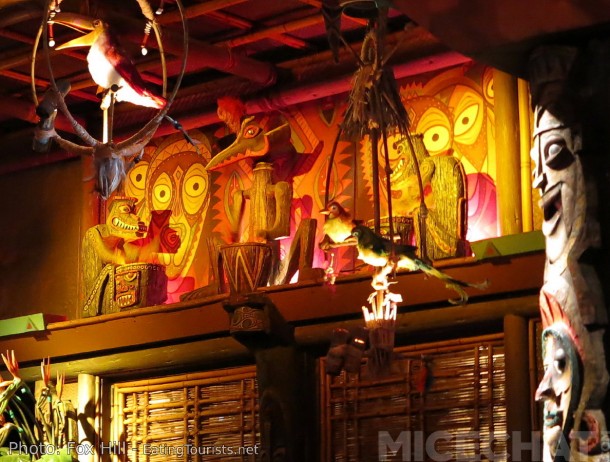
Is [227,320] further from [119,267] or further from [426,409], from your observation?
[426,409]

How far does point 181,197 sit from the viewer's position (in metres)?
7.14

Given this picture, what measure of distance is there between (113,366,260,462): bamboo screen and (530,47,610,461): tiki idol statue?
11.7ft

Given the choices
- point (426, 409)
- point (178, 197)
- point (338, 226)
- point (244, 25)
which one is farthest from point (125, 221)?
point (338, 226)

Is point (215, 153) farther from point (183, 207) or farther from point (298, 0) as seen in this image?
point (298, 0)

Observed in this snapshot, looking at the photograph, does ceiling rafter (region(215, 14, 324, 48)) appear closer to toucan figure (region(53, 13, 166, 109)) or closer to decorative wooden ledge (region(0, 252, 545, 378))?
decorative wooden ledge (region(0, 252, 545, 378))

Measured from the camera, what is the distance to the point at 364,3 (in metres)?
3.69

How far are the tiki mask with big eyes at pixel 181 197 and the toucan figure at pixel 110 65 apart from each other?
7.42 feet

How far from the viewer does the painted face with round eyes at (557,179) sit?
2902 millimetres

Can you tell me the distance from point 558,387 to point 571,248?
0.95ft

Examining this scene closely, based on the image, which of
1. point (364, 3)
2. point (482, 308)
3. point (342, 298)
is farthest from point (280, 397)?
point (364, 3)

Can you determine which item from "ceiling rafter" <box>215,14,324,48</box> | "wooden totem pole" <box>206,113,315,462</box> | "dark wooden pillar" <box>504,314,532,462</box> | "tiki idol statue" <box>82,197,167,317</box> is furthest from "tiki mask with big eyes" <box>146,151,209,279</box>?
"dark wooden pillar" <box>504,314,532,462</box>

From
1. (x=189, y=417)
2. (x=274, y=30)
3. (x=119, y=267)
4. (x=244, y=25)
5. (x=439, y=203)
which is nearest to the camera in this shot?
(x=439, y=203)

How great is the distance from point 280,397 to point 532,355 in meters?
1.16

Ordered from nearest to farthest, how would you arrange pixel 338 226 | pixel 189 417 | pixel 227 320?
pixel 338 226, pixel 227 320, pixel 189 417
